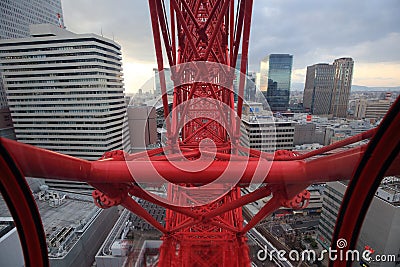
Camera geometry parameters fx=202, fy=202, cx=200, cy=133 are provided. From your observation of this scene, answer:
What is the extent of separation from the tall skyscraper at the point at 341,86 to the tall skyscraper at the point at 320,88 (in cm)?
100

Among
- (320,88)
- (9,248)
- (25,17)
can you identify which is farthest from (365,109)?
(25,17)

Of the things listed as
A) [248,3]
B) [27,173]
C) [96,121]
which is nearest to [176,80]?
[248,3]

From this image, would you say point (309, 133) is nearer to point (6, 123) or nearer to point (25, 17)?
point (25, 17)

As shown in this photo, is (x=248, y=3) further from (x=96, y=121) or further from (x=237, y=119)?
(x=96, y=121)

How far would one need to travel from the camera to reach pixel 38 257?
138 cm

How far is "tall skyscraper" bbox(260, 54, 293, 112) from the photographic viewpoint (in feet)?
150

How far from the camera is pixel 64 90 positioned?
19.5 meters

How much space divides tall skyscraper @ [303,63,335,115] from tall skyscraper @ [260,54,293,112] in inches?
218

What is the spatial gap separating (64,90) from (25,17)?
6385 millimetres

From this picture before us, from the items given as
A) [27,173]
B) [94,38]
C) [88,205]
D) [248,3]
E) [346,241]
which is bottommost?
[88,205]

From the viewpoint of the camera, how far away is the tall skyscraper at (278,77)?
45750 mm

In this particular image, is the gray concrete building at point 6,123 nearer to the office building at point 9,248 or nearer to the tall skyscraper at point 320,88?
the office building at point 9,248

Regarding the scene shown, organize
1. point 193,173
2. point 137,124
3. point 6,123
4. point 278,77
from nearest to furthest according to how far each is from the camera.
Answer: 1. point 193,173
2. point 6,123
3. point 137,124
4. point 278,77

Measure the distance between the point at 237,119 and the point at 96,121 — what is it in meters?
17.3
